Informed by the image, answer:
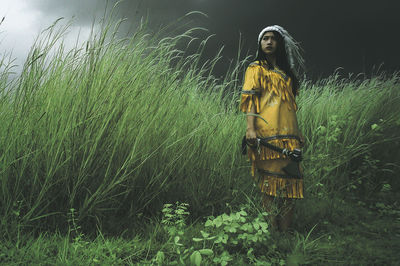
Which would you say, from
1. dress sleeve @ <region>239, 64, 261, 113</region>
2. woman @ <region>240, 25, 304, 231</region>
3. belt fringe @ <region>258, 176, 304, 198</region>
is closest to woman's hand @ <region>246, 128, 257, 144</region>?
woman @ <region>240, 25, 304, 231</region>

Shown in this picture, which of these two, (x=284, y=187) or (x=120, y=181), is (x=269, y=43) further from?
(x=120, y=181)

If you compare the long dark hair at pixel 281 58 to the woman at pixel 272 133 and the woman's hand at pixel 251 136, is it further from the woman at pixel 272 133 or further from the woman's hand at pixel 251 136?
the woman's hand at pixel 251 136

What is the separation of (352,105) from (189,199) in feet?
9.36

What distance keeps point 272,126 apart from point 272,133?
0.05 meters

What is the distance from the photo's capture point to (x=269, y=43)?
243 centimetres

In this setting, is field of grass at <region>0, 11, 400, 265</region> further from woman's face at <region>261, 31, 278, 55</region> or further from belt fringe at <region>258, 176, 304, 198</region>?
woman's face at <region>261, 31, 278, 55</region>

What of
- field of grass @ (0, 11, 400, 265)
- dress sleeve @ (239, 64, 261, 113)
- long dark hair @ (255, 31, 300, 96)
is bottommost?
field of grass @ (0, 11, 400, 265)

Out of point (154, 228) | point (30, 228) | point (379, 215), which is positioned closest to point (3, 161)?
point (30, 228)

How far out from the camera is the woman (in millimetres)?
2261

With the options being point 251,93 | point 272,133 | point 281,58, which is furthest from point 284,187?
point 281,58

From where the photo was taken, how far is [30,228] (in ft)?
6.01

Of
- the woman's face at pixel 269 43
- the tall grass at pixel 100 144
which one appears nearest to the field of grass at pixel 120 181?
the tall grass at pixel 100 144

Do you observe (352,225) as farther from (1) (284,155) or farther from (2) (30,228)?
(2) (30,228)

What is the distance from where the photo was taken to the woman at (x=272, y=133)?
2.26 metres
